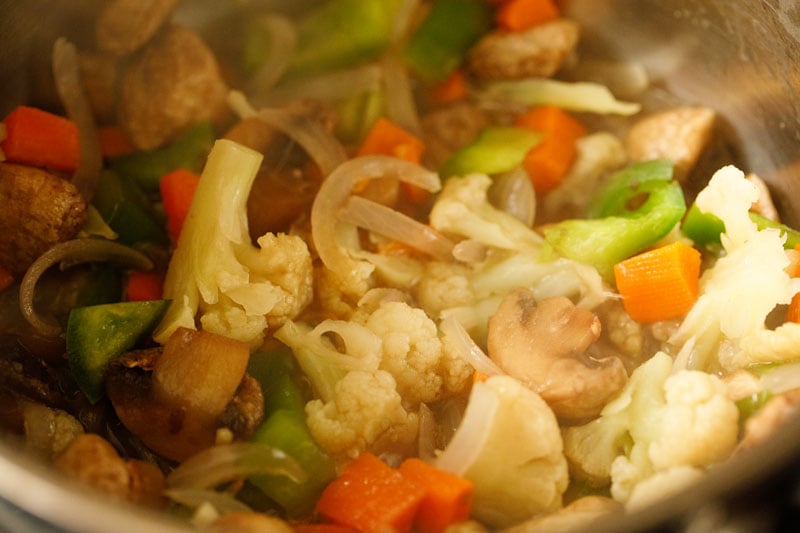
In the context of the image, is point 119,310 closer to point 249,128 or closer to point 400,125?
point 249,128

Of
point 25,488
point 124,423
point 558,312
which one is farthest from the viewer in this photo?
point 558,312

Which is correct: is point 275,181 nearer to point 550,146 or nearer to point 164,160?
point 164,160

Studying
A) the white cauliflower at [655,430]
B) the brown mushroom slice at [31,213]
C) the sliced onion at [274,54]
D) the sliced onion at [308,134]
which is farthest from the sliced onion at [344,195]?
the white cauliflower at [655,430]

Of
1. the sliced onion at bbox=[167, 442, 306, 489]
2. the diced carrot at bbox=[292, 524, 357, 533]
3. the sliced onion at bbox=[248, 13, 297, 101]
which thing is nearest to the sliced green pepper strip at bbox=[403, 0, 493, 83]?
the sliced onion at bbox=[248, 13, 297, 101]

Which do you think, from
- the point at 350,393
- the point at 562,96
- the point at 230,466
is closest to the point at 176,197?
the point at 350,393

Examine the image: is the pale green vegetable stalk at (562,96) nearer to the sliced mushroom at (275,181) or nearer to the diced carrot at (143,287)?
the sliced mushroom at (275,181)

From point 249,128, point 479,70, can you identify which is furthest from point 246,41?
point 479,70
